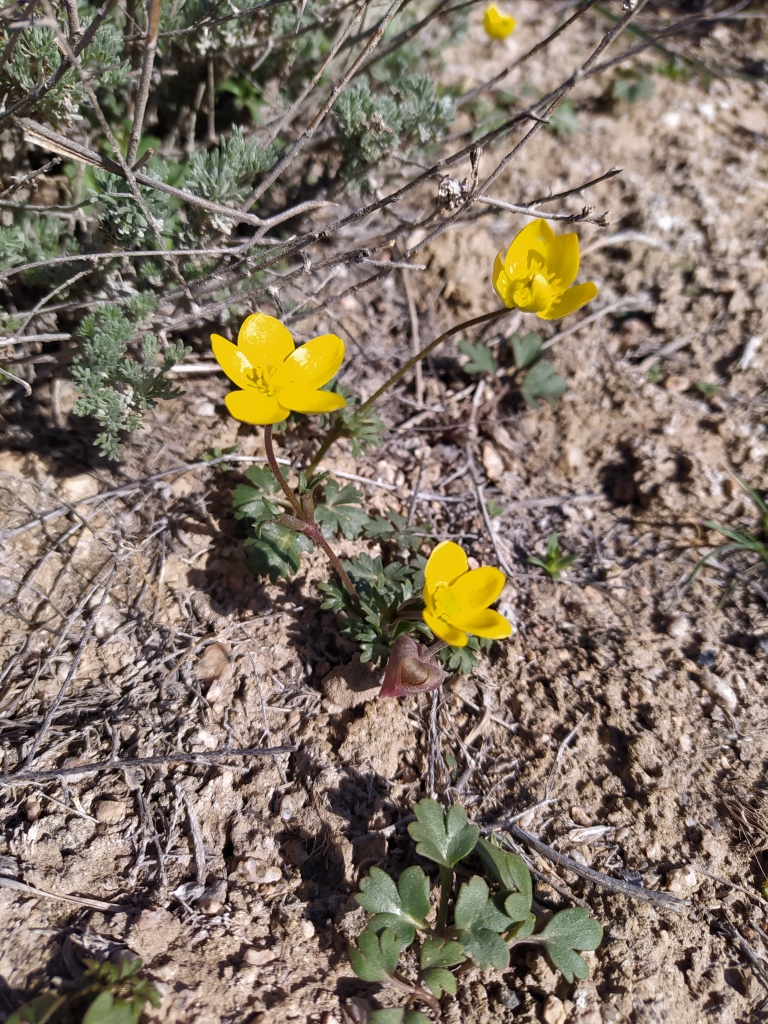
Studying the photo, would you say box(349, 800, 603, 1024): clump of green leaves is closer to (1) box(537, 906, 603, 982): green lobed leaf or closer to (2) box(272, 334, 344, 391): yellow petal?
(1) box(537, 906, 603, 982): green lobed leaf

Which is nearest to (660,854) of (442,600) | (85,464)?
(442,600)

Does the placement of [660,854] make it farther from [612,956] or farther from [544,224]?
[544,224]

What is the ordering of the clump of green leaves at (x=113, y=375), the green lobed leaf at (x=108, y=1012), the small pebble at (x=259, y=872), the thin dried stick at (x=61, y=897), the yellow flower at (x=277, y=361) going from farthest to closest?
the clump of green leaves at (x=113, y=375)
the yellow flower at (x=277, y=361)
the small pebble at (x=259, y=872)
the thin dried stick at (x=61, y=897)
the green lobed leaf at (x=108, y=1012)

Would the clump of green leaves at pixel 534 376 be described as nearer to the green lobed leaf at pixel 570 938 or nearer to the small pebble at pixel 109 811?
the green lobed leaf at pixel 570 938

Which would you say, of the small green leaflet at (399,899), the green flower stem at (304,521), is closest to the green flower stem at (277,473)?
the green flower stem at (304,521)

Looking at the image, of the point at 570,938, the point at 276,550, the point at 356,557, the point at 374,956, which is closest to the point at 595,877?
the point at 570,938

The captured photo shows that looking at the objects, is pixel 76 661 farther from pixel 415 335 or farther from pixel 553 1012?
pixel 415 335

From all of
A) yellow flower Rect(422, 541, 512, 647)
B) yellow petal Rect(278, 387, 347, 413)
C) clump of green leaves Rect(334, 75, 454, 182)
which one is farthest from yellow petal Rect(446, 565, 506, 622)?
clump of green leaves Rect(334, 75, 454, 182)
